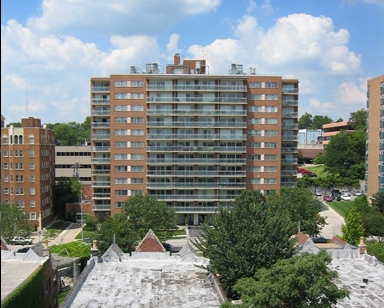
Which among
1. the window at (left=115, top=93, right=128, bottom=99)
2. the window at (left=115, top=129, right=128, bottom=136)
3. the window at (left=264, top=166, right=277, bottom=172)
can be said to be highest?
the window at (left=115, top=93, right=128, bottom=99)

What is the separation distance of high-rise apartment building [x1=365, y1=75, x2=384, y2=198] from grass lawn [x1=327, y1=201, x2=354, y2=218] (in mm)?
4394

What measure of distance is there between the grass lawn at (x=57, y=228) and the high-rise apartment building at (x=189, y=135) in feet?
22.4

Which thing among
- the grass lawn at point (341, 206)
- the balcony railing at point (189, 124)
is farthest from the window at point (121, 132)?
the grass lawn at point (341, 206)

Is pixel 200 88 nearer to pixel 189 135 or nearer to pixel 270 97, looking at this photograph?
pixel 189 135

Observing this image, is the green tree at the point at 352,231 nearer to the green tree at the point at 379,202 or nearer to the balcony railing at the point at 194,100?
the green tree at the point at 379,202

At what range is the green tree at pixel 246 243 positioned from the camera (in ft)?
102

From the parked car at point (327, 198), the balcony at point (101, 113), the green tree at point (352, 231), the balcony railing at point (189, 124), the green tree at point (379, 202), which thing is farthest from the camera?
the parked car at point (327, 198)

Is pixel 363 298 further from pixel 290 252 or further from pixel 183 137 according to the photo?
pixel 183 137

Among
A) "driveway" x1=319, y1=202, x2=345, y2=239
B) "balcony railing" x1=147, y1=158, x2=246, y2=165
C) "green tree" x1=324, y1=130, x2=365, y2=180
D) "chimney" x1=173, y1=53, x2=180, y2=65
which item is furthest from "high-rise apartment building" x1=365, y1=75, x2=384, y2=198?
"chimney" x1=173, y1=53, x2=180, y2=65

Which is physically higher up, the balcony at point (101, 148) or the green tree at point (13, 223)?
the balcony at point (101, 148)

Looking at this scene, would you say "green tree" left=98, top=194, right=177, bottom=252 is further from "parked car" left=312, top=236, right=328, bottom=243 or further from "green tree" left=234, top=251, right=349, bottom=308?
"green tree" left=234, top=251, right=349, bottom=308

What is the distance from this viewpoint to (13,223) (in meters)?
59.8

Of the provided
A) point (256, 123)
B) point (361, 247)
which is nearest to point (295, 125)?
point (256, 123)

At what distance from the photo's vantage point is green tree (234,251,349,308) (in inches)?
870
